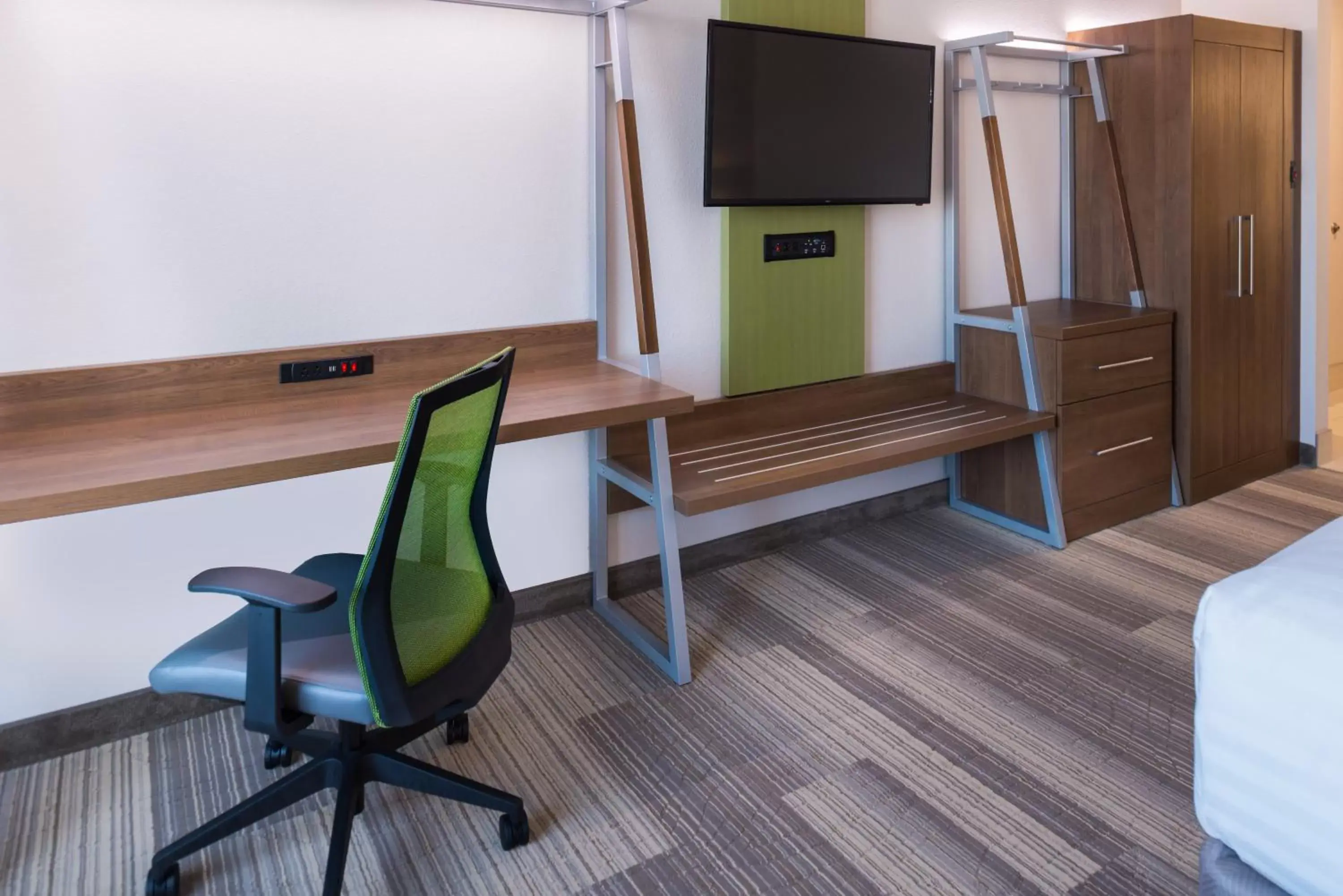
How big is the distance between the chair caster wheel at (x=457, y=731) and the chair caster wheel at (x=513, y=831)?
1.30 ft

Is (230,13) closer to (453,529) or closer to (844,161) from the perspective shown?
(453,529)

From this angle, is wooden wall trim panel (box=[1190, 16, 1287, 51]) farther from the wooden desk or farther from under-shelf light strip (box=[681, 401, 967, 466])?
the wooden desk

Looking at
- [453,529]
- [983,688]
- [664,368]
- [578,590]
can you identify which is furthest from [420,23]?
[983,688]

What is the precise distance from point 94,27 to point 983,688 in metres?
2.53

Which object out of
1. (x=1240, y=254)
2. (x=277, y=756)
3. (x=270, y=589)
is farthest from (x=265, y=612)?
(x=1240, y=254)

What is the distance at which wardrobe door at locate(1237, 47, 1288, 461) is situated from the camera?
3.89m

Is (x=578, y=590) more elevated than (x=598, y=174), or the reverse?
(x=598, y=174)

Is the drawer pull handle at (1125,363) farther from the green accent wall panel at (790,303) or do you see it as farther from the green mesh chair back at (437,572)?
the green mesh chair back at (437,572)

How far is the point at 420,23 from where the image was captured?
254 cm

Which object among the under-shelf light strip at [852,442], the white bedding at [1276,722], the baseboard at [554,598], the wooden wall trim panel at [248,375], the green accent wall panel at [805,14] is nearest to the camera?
the white bedding at [1276,722]

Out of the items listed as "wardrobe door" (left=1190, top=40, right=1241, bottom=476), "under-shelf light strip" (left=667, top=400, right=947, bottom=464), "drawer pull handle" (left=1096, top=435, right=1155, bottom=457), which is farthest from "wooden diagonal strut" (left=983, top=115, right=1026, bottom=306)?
"wardrobe door" (left=1190, top=40, right=1241, bottom=476)

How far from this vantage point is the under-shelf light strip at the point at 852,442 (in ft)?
9.61

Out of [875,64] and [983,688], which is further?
[875,64]

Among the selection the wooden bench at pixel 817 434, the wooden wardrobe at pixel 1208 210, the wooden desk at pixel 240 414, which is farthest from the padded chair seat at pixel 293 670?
the wooden wardrobe at pixel 1208 210
